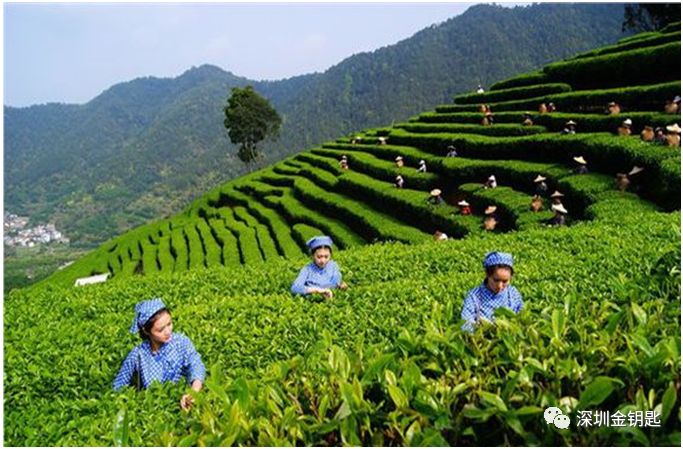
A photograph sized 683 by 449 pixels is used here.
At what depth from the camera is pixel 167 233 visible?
37.7 m

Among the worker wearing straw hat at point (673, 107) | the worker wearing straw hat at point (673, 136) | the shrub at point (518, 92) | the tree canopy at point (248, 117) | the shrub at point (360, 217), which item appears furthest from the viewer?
the tree canopy at point (248, 117)

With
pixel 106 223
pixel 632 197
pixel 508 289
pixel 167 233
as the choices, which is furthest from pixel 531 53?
pixel 508 289

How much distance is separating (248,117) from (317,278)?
169 feet

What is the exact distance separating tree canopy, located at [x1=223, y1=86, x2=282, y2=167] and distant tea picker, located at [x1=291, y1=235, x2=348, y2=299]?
50887 millimetres

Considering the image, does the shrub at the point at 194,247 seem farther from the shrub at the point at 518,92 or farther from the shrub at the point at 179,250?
the shrub at the point at 518,92

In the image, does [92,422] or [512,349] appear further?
[92,422]

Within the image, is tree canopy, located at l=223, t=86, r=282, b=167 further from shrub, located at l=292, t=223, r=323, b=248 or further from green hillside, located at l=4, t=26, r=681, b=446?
green hillside, located at l=4, t=26, r=681, b=446

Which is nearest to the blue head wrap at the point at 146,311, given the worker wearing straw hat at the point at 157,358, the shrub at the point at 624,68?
the worker wearing straw hat at the point at 157,358

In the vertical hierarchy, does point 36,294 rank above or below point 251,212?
above

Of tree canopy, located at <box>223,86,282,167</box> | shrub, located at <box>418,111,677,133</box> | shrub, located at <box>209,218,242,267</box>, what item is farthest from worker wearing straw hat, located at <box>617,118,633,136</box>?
tree canopy, located at <box>223,86,282,167</box>

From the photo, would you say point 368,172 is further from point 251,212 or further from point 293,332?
point 293,332

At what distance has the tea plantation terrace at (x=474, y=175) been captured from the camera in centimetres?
1777

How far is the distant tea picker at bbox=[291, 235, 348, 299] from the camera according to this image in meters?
7.14

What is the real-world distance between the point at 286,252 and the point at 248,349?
59.1 feet
